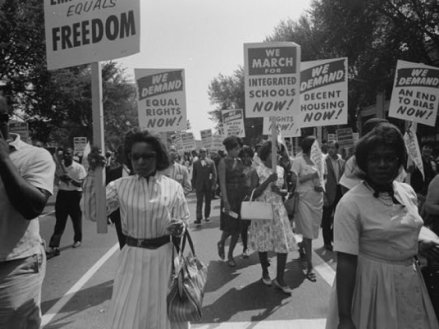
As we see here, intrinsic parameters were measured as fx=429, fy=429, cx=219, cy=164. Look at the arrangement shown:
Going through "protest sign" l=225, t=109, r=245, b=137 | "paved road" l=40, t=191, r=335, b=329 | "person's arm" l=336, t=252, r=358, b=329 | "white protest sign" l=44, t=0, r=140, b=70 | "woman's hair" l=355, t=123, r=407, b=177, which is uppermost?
"white protest sign" l=44, t=0, r=140, b=70

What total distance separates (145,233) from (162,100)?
533cm

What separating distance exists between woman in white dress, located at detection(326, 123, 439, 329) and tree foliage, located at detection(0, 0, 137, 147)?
81.6ft

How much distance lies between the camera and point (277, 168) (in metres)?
5.93

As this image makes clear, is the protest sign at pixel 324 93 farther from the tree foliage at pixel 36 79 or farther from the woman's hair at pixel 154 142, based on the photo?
the tree foliage at pixel 36 79

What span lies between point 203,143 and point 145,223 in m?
16.1

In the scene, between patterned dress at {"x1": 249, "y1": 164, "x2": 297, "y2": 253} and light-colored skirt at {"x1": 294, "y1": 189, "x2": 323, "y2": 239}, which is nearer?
patterned dress at {"x1": 249, "y1": 164, "x2": 297, "y2": 253}

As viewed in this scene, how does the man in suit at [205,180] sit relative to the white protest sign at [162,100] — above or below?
below

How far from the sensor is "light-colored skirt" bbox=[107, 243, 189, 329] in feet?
9.19

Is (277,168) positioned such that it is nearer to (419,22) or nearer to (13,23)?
(419,22)

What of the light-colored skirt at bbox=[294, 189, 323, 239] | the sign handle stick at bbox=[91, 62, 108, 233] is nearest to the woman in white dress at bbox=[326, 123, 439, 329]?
the sign handle stick at bbox=[91, 62, 108, 233]

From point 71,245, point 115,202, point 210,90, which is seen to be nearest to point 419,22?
point 71,245

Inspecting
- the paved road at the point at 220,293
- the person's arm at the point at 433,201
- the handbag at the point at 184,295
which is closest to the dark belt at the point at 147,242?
the handbag at the point at 184,295

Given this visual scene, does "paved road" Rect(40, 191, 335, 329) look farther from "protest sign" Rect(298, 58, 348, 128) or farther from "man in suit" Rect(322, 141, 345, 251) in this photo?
"protest sign" Rect(298, 58, 348, 128)

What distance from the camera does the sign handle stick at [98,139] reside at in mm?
3607
